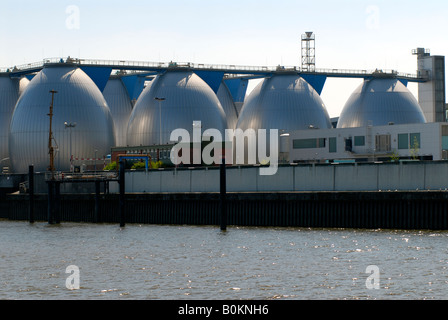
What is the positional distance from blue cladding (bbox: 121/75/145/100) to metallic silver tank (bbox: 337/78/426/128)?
33.4 meters

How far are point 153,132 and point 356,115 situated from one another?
3530cm

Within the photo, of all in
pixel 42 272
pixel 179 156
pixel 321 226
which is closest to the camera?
pixel 42 272

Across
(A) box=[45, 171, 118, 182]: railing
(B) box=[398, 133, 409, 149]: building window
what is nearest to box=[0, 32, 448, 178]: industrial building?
(B) box=[398, 133, 409, 149]: building window

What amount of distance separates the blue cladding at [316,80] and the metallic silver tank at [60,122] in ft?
117

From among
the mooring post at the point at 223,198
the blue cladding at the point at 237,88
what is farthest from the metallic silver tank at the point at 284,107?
the mooring post at the point at 223,198

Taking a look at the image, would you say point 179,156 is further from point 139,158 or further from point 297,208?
point 297,208

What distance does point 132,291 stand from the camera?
35.1 m

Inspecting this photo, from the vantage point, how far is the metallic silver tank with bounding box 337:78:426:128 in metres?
138

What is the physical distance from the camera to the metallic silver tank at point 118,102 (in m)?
145

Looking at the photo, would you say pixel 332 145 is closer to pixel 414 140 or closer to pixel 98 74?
pixel 414 140

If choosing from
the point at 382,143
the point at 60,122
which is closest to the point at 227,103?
the point at 60,122

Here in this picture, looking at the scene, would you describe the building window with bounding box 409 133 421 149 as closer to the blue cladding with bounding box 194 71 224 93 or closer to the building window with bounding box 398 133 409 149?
the building window with bounding box 398 133 409 149

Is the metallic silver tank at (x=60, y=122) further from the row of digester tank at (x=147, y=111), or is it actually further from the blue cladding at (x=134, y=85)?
the blue cladding at (x=134, y=85)
